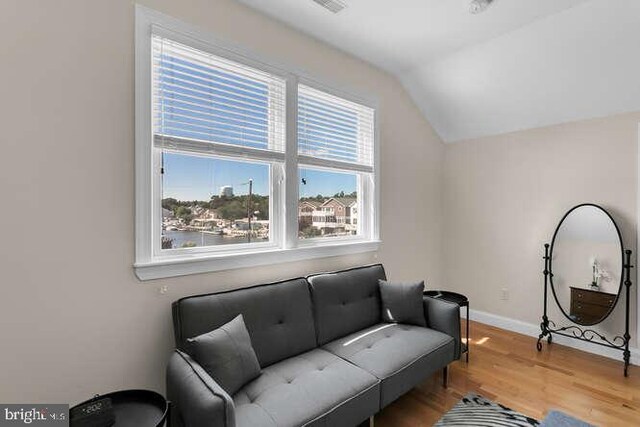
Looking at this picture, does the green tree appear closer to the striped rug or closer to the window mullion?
the window mullion

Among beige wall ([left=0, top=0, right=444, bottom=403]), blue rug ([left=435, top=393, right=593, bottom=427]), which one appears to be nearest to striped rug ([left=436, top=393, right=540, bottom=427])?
blue rug ([left=435, top=393, right=593, bottom=427])

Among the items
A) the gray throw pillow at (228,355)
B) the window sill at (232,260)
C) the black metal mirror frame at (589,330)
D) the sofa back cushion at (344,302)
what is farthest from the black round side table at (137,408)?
the black metal mirror frame at (589,330)

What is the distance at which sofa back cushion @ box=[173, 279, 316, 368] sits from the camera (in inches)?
72.1

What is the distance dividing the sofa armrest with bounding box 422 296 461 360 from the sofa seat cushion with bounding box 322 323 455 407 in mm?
63

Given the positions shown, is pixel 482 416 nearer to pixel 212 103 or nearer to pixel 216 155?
pixel 216 155

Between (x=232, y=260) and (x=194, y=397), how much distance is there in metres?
0.99

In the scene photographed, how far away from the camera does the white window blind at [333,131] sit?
2.75m

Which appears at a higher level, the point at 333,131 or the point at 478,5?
the point at 478,5

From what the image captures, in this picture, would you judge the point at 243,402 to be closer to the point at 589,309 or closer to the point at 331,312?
the point at 331,312

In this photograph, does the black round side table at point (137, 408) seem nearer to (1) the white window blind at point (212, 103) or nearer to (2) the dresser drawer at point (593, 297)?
(1) the white window blind at point (212, 103)

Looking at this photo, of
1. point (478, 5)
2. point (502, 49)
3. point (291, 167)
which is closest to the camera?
point (478, 5)

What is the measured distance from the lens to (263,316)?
208 cm

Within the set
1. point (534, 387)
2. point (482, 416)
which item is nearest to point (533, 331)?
point (534, 387)

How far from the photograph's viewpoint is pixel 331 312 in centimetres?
242
